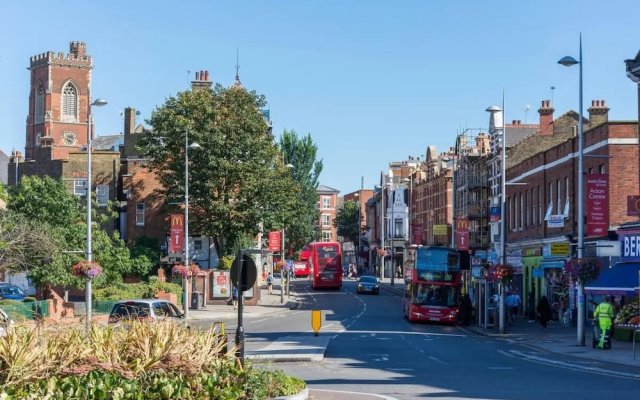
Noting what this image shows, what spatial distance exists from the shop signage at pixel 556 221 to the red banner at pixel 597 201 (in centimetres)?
1224

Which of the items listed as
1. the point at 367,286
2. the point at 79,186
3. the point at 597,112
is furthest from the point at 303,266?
the point at 597,112

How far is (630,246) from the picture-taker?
37594 mm

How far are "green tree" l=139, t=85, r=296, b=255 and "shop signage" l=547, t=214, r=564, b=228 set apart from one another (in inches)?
766

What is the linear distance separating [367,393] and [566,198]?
106 feet

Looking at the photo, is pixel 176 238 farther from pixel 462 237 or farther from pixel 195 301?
pixel 462 237

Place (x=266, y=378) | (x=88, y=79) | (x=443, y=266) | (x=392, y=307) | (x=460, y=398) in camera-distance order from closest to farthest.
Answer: (x=266, y=378) < (x=460, y=398) < (x=443, y=266) < (x=392, y=307) < (x=88, y=79)

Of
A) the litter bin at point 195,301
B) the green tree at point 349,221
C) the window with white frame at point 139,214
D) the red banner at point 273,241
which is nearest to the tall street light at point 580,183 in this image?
the litter bin at point 195,301

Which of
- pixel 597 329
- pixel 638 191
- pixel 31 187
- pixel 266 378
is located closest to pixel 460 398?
pixel 266 378

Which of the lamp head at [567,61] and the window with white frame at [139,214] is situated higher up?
the lamp head at [567,61]

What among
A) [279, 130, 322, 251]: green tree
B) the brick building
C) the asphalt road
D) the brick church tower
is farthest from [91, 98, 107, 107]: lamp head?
the brick building

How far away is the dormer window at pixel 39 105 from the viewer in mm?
122875

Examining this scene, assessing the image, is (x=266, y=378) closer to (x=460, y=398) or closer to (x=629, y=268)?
(x=460, y=398)

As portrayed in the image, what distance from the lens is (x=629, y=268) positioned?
36250 mm

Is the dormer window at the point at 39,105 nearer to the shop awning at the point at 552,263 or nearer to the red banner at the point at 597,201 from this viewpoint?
the shop awning at the point at 552,263
